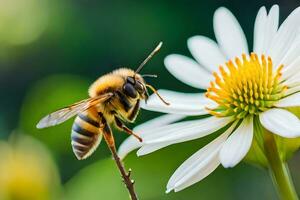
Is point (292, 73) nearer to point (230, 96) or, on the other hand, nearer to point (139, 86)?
point (230, 96)

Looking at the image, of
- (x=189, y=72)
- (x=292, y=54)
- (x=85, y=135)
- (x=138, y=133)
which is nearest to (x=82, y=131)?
(x=85, y=135)

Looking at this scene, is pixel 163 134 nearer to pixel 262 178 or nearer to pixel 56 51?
pixel 262 178

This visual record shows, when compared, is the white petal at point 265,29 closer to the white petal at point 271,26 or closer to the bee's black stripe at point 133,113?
the white petal at point 271,26

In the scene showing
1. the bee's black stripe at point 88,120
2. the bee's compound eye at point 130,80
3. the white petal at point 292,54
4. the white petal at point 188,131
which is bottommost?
the white petal at point 188,131

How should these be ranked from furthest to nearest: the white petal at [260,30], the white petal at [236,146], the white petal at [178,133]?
the white petal at [260,30] < the white petal at [178,133] < the white petal at [236,146]

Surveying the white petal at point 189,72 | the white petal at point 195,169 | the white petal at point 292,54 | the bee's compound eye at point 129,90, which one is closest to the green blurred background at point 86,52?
the white petal at point 189,72

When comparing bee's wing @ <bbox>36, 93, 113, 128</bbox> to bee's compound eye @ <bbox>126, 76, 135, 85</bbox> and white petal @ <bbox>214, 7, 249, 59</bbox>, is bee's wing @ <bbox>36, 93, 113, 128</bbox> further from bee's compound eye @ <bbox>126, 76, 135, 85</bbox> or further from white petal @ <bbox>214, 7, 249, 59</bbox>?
white petal @ <bbox>214, 7, 249, 59</bbox>
